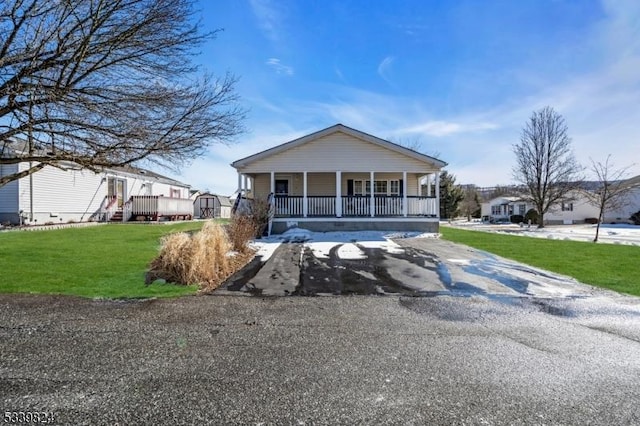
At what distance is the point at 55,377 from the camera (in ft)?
9.93

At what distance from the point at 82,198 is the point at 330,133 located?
15.4 meters

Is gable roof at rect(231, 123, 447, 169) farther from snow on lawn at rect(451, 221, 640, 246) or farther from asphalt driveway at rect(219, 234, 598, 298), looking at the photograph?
asphalt driveway at rect(219, 234, 598, 298)

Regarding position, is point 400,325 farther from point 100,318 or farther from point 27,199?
point 27,199

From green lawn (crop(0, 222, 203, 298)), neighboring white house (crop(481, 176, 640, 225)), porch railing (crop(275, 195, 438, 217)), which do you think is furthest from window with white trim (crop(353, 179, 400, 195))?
neighboring white house (crop(481, 176, 640, 225))

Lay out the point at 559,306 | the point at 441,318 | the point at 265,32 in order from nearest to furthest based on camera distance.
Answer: the point at 441,318
the point at 559,306
the point at 265,32

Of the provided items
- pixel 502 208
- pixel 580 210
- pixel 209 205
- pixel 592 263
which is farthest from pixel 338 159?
pixel 502 208

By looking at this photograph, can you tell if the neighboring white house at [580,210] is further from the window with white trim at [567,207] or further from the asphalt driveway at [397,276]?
the asphalt driveway at [397,276]

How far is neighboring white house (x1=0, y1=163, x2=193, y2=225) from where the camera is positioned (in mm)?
17250

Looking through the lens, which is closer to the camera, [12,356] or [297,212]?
[12,356]

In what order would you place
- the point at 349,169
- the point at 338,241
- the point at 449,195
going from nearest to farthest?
the point at 338,241 → the point at 349,169 → the point at 449,195

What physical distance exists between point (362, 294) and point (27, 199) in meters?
19.0

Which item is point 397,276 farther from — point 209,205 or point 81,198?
point 209,205

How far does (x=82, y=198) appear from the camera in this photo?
70.7ft

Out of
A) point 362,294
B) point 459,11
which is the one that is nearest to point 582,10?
point 459,11
